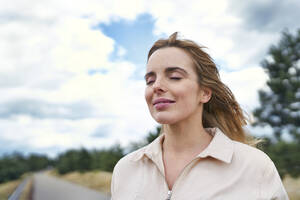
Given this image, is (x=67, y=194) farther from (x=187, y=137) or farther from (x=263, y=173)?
(x=263, y=173)

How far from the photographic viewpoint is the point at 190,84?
2.43 m

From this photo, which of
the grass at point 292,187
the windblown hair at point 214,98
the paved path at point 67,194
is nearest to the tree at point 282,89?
the grass at point 292,187

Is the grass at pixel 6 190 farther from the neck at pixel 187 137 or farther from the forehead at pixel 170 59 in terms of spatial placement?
the forehead at pixel 170 59

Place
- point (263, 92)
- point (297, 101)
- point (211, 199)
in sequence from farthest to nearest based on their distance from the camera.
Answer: point (263, 92) → point (297, 101) → point (211, 199)

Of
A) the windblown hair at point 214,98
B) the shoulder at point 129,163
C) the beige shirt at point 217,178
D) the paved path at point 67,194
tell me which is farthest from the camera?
the paved path at point 67,194

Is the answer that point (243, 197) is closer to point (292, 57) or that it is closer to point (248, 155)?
point (248, 155)

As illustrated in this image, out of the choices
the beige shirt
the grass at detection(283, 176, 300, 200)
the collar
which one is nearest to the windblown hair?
the collar

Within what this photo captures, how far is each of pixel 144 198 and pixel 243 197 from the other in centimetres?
69

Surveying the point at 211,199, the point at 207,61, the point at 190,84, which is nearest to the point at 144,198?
the point at 211,199

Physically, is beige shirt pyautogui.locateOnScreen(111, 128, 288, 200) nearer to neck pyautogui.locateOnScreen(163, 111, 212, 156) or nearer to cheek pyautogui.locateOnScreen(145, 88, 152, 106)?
neck pyautogui.locateOnScreen(163, 111, 212, 156)

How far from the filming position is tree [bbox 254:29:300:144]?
19922 millimetres

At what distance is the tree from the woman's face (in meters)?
18.4

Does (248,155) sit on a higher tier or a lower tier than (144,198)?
higher

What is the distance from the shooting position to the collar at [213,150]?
2.39 m
